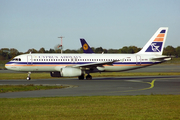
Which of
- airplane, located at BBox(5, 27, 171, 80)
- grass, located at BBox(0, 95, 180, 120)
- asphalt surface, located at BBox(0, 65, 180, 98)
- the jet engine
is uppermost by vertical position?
airplane, located at BBox(5, 27, 171, 80)

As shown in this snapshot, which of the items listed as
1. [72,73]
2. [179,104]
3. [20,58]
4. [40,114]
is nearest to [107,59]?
[72,73]

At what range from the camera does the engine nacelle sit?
35.5m

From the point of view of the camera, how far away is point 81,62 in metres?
38.7

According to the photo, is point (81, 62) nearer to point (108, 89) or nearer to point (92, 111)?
point (108, 89)

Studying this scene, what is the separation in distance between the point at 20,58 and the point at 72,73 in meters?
7.87

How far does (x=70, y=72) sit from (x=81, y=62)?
3625 millimetres

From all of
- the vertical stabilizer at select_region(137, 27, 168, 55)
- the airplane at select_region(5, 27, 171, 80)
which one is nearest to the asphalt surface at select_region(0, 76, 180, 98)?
the airplane at select_region(5, 27, 171, 80)

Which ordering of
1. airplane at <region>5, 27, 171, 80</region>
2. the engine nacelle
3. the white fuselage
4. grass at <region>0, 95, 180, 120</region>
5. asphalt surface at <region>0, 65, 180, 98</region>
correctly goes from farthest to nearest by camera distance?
1. the white fuselage
2. airplane at <region>5, 27, 171, 80</region>
3. the engine nacelle
4. asphalt surface at <region>0, 65, 180, 98</region>
5. grass at <region>0, 95, 180, 120</region>

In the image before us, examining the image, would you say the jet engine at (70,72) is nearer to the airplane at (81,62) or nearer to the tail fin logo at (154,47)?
the airplane at (81,62)

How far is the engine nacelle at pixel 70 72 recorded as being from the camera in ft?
117

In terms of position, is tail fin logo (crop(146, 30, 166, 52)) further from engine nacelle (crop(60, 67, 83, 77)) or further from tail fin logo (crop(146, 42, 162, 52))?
engine nacelle (crop(60, 67, 83, 77))

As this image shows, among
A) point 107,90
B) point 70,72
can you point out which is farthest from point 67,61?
point 107,90

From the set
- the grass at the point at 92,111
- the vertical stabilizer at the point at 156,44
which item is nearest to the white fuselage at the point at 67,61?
the vertical stabilizer at the point at 156,44

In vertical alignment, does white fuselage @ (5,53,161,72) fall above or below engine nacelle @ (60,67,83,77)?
above
